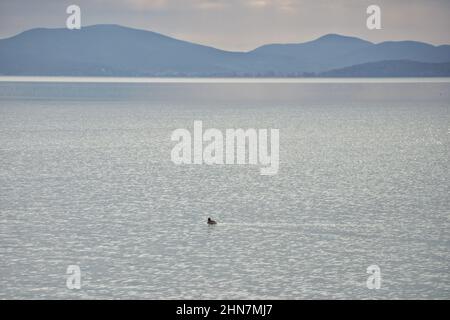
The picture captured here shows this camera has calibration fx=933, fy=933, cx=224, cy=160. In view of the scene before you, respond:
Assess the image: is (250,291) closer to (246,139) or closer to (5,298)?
(5,298)

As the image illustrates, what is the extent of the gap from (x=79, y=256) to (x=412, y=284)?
676 inches

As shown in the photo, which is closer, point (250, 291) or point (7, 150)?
point (250, 291)

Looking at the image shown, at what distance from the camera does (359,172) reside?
284 ft

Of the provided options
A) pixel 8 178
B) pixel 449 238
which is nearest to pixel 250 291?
pixel 449 238

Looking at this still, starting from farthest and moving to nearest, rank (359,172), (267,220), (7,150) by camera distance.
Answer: (7,150)
(359,172)
(267,220)

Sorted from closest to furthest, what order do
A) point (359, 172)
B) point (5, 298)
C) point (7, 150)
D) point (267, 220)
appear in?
point (5, 298)
point (267, 220)
point (359, 172)
point (7, 150)

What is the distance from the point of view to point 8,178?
8125cm

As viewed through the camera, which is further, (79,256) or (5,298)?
(79,256)

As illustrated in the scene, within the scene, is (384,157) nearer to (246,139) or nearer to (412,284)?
(246,139)

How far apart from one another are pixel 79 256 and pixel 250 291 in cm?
1086

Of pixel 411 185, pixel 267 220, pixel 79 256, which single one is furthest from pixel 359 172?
pixel 79 256

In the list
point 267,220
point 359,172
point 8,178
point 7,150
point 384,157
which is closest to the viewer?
point 267,220

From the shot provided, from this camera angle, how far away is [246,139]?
141 metres
